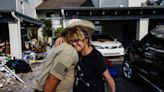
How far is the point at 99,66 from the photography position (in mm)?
2078

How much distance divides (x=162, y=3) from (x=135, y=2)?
219cm

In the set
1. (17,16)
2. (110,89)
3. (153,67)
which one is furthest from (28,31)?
(110,89)

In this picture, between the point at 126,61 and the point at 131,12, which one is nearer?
the point at 126,61

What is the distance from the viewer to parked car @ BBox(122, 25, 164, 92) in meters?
4.50

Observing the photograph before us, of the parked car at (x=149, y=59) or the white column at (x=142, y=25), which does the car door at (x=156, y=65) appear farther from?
the white column at (x=142, y=25)

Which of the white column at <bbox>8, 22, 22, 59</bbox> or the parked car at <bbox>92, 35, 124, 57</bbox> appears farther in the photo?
the parked car at <bbox>92, 35, 124, 57</bbox>

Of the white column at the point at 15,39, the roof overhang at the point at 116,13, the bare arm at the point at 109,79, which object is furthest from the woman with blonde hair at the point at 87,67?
the roof overhang at the point at 116,13

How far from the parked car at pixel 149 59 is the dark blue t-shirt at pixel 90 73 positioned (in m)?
2.61

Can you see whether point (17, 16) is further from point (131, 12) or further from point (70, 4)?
point (70, 4)

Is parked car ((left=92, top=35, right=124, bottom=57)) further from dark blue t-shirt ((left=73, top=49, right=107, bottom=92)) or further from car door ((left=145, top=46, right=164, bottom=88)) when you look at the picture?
dark blue t-shirt ((left=73, top=49, right=107, bottom=92))

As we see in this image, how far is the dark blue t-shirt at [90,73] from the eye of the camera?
79.6 inches

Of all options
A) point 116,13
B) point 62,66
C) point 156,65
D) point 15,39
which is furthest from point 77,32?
point 116,13

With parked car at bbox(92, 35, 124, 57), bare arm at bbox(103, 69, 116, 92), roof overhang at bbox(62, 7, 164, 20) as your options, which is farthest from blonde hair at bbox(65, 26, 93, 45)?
roof overhang at bbox(62, 7, 164, 20)

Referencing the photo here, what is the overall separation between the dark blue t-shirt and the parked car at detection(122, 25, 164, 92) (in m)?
2.61
